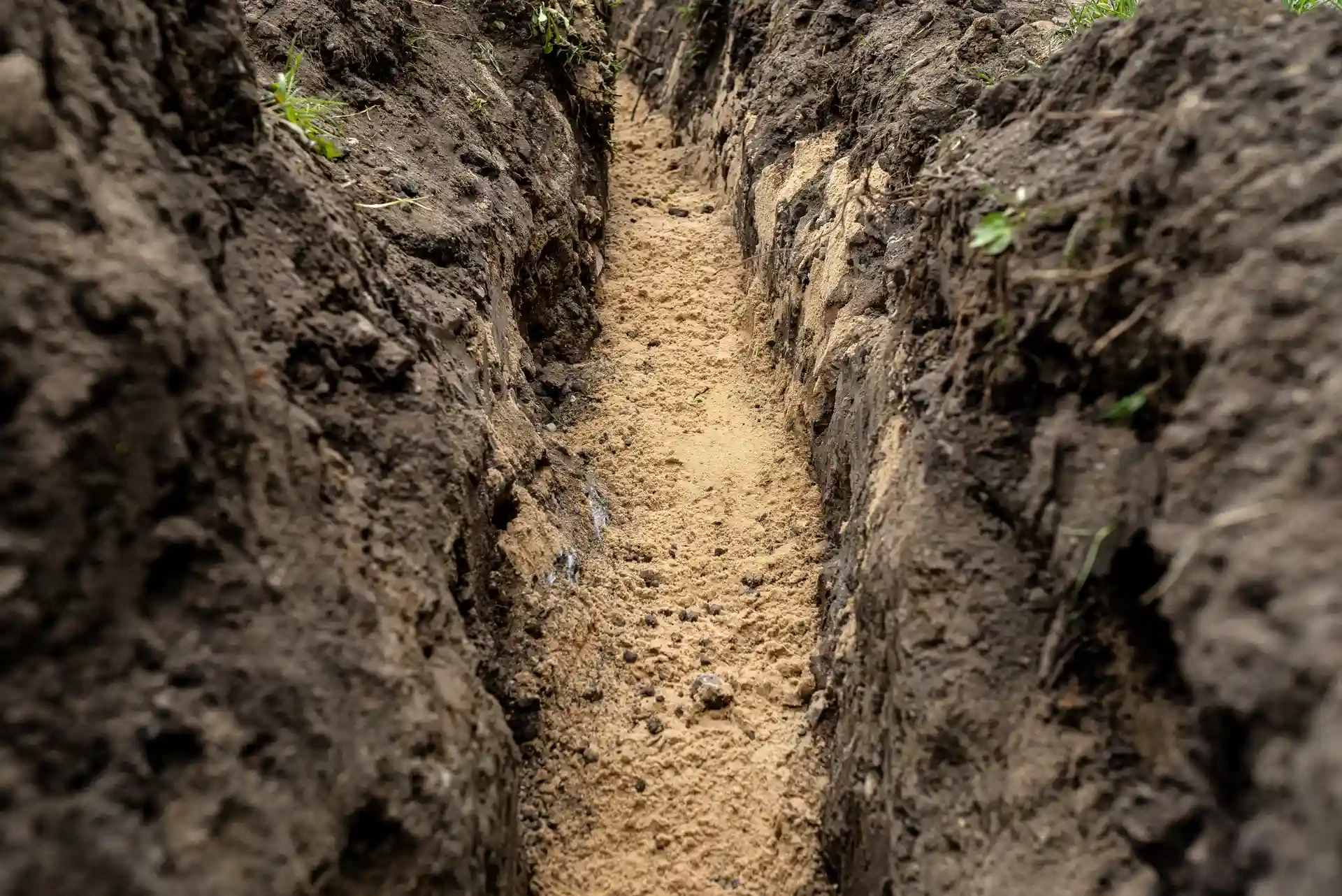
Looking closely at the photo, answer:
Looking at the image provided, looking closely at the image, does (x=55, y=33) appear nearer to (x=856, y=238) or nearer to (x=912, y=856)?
(x=912, y=856)

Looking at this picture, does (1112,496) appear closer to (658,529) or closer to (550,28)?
(658,529)

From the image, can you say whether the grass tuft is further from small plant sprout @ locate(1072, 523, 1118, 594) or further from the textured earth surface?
small plant sprout @ locate(1072, 523, 1118, 594)

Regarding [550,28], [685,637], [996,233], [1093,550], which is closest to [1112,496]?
[1093,550]

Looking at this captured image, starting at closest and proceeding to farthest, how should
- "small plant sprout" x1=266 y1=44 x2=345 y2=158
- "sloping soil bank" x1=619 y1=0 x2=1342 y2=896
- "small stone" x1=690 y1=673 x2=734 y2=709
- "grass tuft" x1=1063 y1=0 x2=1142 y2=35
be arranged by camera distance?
"sloping soil bank" x1=619 y1=0 x2=1342 y2=896 → "small plant sprout" x1=266 y1=44 x2=345 y2=158 → "small stone" x1=690 y1=673 x2=734 y2=709 → "grass tuft" x1=1063 y1=0 x2=1142 y2=35

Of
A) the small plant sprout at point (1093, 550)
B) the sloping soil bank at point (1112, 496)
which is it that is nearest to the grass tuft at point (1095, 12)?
the sloping soil bank at point (1112, 496)

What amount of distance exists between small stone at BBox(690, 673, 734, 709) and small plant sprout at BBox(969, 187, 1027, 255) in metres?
1.57

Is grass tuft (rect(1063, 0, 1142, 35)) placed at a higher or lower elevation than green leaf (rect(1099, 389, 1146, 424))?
higher

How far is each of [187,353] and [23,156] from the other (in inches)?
15.2

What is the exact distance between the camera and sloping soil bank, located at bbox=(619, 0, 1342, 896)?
4.09 ft

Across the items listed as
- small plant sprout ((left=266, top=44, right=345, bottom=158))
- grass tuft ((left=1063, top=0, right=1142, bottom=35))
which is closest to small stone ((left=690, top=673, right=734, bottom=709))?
small plant sprout ((left=266, top=44, right=345, bottom=158))

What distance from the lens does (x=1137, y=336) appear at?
1.67 meters

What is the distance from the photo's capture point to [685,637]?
309 cm

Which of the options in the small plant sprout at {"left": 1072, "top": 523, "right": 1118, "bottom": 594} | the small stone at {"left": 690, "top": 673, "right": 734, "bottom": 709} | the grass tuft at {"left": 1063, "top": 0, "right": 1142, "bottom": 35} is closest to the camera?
the small plant sprout at {"left": 1072, "top": 523, "right": 1118, "bottom": 594}

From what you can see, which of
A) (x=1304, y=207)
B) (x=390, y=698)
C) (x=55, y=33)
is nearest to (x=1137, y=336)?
(x=1304, y=207)
